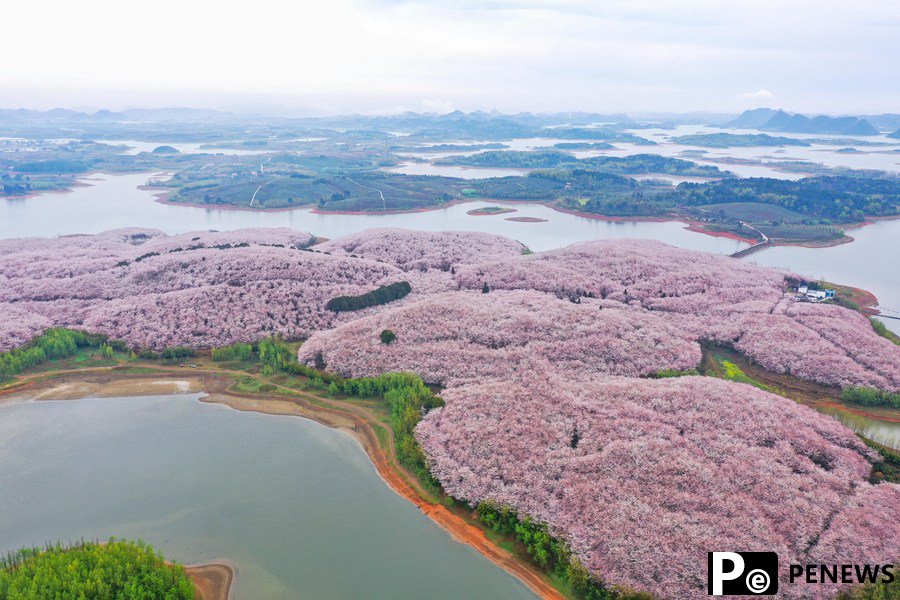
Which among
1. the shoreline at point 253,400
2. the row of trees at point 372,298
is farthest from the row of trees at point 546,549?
the row of trees at point 372,298

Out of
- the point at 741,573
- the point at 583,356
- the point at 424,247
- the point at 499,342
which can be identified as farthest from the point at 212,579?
the point at 424,247

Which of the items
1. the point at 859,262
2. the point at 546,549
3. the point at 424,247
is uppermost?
the point at 424,247

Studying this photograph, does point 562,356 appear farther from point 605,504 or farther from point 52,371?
point 52,371

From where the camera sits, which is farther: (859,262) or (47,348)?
(859,262)

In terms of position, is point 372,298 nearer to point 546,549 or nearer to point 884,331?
point 546,549

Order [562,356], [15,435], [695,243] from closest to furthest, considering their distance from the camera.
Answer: [15,435] → [562,356] → [695,243]

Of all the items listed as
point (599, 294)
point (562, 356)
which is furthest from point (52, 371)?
point (599, 294)
